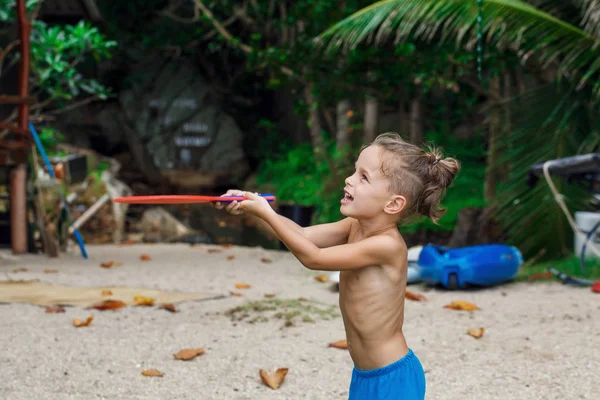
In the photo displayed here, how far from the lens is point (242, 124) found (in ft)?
49.9

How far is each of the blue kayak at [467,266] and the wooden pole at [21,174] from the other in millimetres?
3960

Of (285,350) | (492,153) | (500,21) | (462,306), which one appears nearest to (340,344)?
(285,350)

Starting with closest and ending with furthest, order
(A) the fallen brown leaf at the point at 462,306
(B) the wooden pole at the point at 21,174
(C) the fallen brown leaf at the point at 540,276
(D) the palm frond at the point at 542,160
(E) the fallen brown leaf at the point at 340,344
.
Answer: (E) the fallen brown leaf at the point at 340,344
(A) the fallen brown leaf at the point at 462,306
(C) the fallen brown leaf at the point at 540,276
(D) the palm frond at the point at 542,160
(B) the wooden pole at the point at 21,174

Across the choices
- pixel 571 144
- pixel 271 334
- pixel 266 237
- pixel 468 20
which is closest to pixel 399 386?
pixel 271 334

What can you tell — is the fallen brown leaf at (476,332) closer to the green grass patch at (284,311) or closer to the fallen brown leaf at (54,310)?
the green grass patch at (284,311)

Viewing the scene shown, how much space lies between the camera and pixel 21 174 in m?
6.87

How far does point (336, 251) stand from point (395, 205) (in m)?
0.21

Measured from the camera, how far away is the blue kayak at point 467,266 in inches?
194

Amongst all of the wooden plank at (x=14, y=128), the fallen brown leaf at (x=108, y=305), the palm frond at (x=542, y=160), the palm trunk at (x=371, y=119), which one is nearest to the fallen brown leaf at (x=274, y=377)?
the fallen brown leaf at (x=108, y=305)

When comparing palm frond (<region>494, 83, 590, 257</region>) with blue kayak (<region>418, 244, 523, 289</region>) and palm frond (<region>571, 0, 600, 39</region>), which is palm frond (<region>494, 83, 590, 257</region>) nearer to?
palm frond (<region>571, 0, 600, 39</region>)

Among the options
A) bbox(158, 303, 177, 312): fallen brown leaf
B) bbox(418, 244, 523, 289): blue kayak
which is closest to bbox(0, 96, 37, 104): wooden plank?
bbox(158, 303, 177, 312): fallen brown leaf

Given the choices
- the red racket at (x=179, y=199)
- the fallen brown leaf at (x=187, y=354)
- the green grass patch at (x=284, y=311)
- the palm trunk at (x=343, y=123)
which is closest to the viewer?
the red racket at (x=179, y=199)

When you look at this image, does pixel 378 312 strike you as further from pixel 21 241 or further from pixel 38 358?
pixel 21 241

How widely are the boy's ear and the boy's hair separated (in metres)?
0.02
